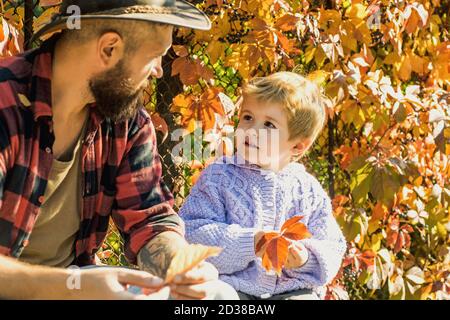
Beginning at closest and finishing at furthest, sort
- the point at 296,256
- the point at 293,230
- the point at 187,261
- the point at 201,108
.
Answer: the point at 187,261, the point at 293,230, the point at 296,256, the point at 201,108

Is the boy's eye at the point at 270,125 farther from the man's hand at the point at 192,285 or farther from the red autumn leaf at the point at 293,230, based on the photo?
the man's hand at the point at 192,285

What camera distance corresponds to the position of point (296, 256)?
3.20 metres

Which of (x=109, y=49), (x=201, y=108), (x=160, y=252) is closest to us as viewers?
(x=109, y=49)

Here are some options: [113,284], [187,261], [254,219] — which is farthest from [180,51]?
[113,284]

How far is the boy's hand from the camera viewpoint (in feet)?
10.5

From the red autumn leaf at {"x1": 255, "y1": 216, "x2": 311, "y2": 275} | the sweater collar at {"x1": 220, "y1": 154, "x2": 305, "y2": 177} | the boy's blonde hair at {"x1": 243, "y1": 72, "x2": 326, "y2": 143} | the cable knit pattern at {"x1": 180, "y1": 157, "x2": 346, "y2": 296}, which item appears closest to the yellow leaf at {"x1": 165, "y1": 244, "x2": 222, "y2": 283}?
the red autumn leaf at {"x1": 255, "y1": 216, "x2": 311, "y2": 275}

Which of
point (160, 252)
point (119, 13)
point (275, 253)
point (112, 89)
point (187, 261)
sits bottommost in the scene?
point (275, 253)

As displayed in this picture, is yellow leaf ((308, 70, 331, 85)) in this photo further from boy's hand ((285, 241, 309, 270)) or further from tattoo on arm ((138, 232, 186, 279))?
tattoo on arm ((138, 232, 186, 279))

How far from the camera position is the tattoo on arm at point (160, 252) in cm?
267

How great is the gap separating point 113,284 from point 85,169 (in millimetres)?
494

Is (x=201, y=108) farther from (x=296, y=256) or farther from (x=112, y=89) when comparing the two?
(x=112, y=89)

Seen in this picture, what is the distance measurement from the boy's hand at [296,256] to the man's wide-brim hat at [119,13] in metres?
0.89
